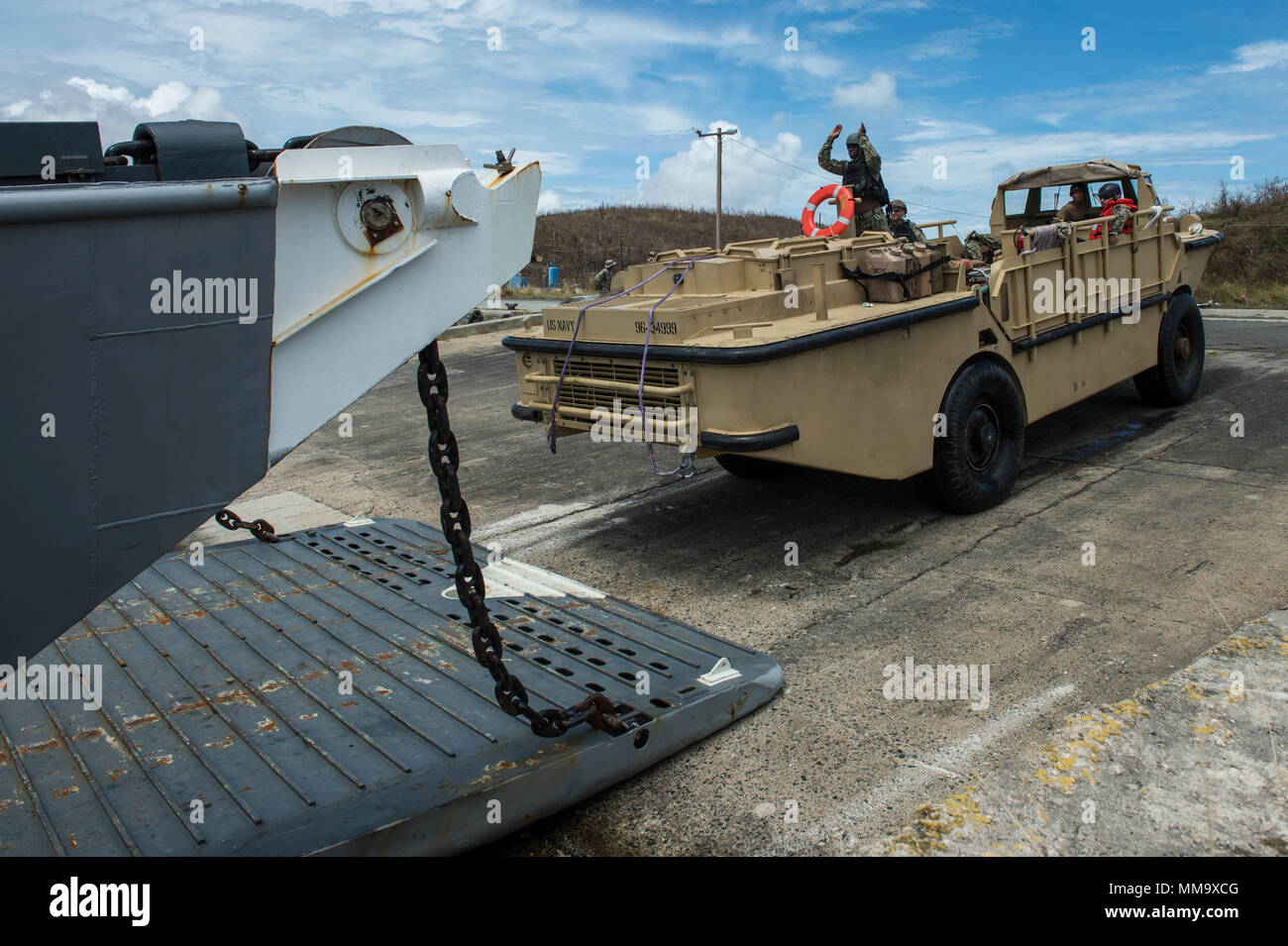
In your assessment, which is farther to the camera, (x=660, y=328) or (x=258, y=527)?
(x=258, y=527)

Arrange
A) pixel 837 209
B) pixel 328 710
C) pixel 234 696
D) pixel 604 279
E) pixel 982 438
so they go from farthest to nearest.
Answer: pixel 837 209
pixel 604 279
pixel 982 438
pixel 234 696
pixel 328 710

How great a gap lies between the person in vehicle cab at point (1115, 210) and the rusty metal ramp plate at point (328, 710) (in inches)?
184

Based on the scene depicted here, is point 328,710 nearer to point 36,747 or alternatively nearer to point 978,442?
point 36,747

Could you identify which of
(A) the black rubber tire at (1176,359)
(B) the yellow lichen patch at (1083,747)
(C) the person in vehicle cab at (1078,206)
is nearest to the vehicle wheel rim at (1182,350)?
(A) the black rubber tire at (1176,359)

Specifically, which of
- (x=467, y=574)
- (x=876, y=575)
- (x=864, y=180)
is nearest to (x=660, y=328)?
(x=876, y=575)

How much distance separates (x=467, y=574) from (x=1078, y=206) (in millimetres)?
6637

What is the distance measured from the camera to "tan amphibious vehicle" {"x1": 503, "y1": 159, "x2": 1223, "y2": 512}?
461 centimetres

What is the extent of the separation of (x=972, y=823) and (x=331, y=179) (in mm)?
2367

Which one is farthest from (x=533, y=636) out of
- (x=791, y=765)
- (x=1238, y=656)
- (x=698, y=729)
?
(x=1238, y=656)

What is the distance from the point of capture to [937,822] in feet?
9.23

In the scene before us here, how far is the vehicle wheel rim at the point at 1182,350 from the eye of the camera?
796 cm

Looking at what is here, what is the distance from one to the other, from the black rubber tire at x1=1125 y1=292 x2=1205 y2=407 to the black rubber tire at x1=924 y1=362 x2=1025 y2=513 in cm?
249

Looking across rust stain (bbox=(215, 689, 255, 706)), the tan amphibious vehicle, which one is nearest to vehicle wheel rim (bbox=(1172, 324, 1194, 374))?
the tan amphibious vehicle

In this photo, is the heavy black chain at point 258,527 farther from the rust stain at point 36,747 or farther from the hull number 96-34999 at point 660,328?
the hull number 96-34999 at point 660,328
